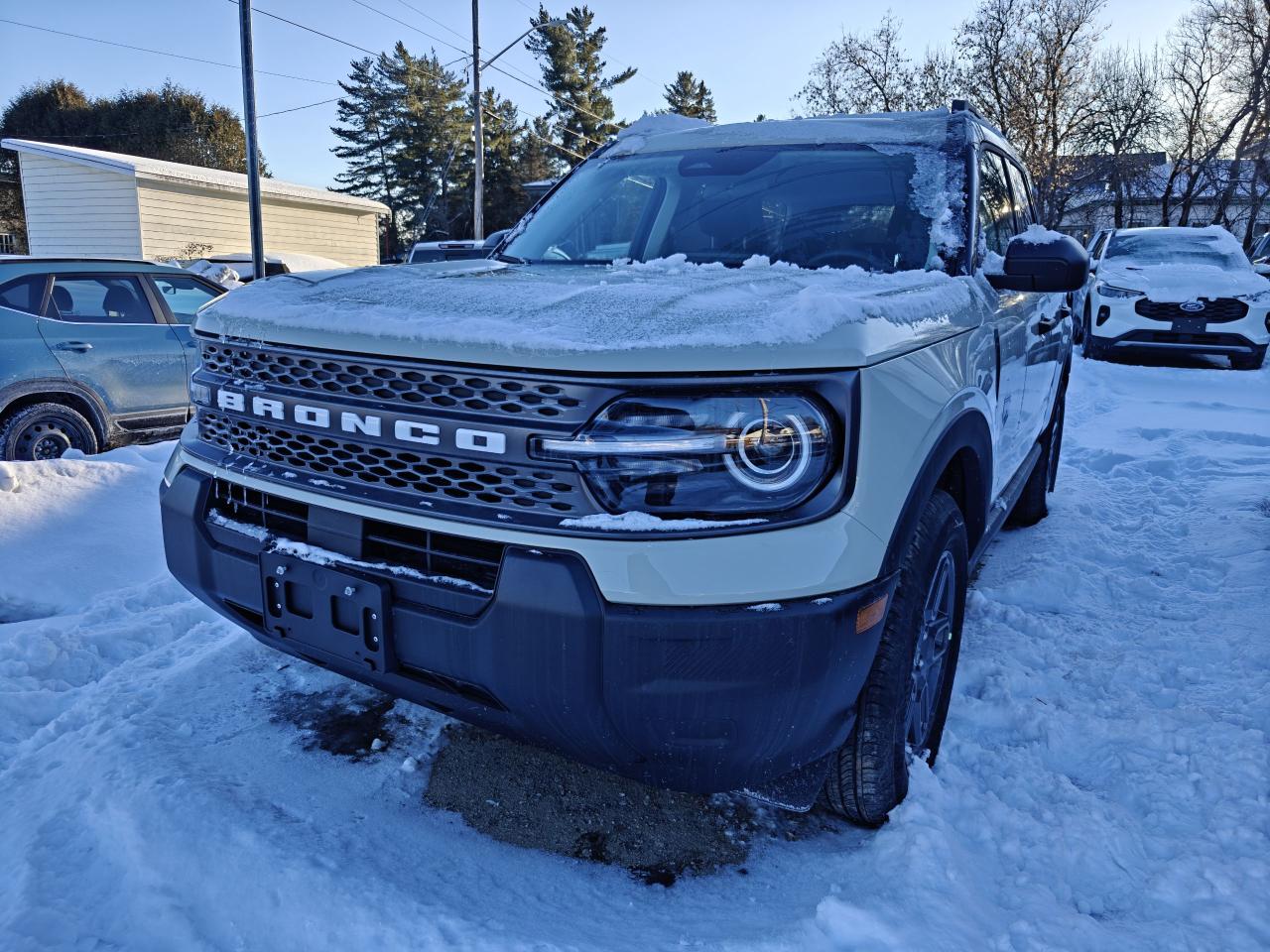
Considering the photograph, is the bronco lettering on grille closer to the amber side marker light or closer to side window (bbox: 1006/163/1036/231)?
the amber side marker light

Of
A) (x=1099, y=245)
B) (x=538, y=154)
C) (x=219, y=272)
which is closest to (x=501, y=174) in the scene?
(x=538, y=154)

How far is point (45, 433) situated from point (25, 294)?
915 mm

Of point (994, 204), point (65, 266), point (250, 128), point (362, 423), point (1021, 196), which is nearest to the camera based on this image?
point (362, 423)

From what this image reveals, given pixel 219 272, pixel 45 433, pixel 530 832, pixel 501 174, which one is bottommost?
pixel 530 832

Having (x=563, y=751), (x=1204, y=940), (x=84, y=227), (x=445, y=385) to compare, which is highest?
(x=84, y=227)

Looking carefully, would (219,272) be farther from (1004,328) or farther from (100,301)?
(1004,328)

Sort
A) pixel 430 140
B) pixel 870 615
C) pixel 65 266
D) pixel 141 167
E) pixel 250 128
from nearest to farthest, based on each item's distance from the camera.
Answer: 1. pixel 870 615
2. pixel 65 266
3. pixel 250 128
4. pixel 141 167
5. pixel 430 140

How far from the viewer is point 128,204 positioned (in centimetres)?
2258

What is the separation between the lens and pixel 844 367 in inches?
66.1

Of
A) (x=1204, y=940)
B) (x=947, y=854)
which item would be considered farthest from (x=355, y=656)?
(x=1204, y=940)

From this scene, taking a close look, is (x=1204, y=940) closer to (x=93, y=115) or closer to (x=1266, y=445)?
(x=1266, y=445)

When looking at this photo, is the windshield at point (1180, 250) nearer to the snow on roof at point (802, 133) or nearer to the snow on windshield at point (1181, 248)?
the snow on windshield at point (1181, 248)

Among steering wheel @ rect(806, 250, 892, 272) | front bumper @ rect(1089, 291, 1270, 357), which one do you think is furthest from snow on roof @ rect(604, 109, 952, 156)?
front bumper @ rect(1089, 291, 1270, 357)

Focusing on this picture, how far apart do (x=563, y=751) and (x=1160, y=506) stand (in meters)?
4.70
